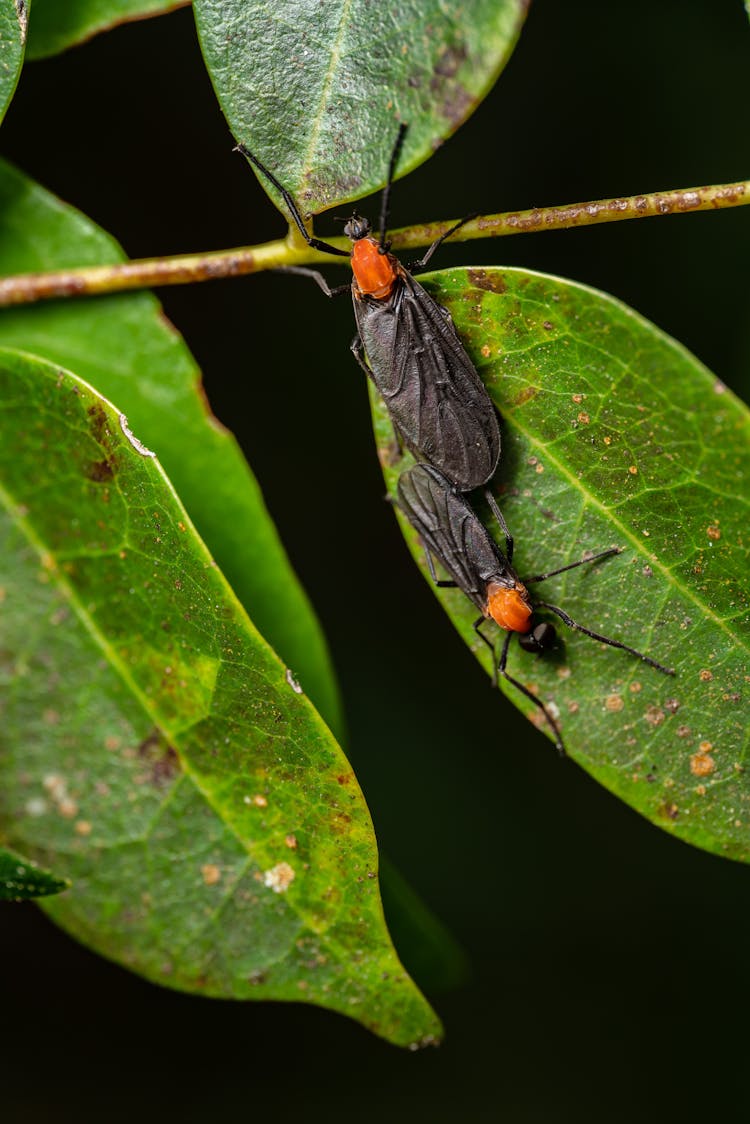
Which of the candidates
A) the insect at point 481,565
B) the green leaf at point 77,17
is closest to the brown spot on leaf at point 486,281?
the insect at point 481,565

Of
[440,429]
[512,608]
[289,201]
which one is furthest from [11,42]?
[512,608]

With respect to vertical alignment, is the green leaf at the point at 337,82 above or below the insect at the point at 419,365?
above

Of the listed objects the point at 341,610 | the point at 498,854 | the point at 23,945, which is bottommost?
the point at 23,945

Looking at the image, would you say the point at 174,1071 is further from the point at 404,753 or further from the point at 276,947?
the point at 276,947

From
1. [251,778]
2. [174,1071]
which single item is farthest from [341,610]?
[174,1071]

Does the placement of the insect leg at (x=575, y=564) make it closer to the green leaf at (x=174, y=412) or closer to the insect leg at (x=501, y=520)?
the insect leg at (x=501, y=520)

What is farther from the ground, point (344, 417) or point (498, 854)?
point (344, 417)
